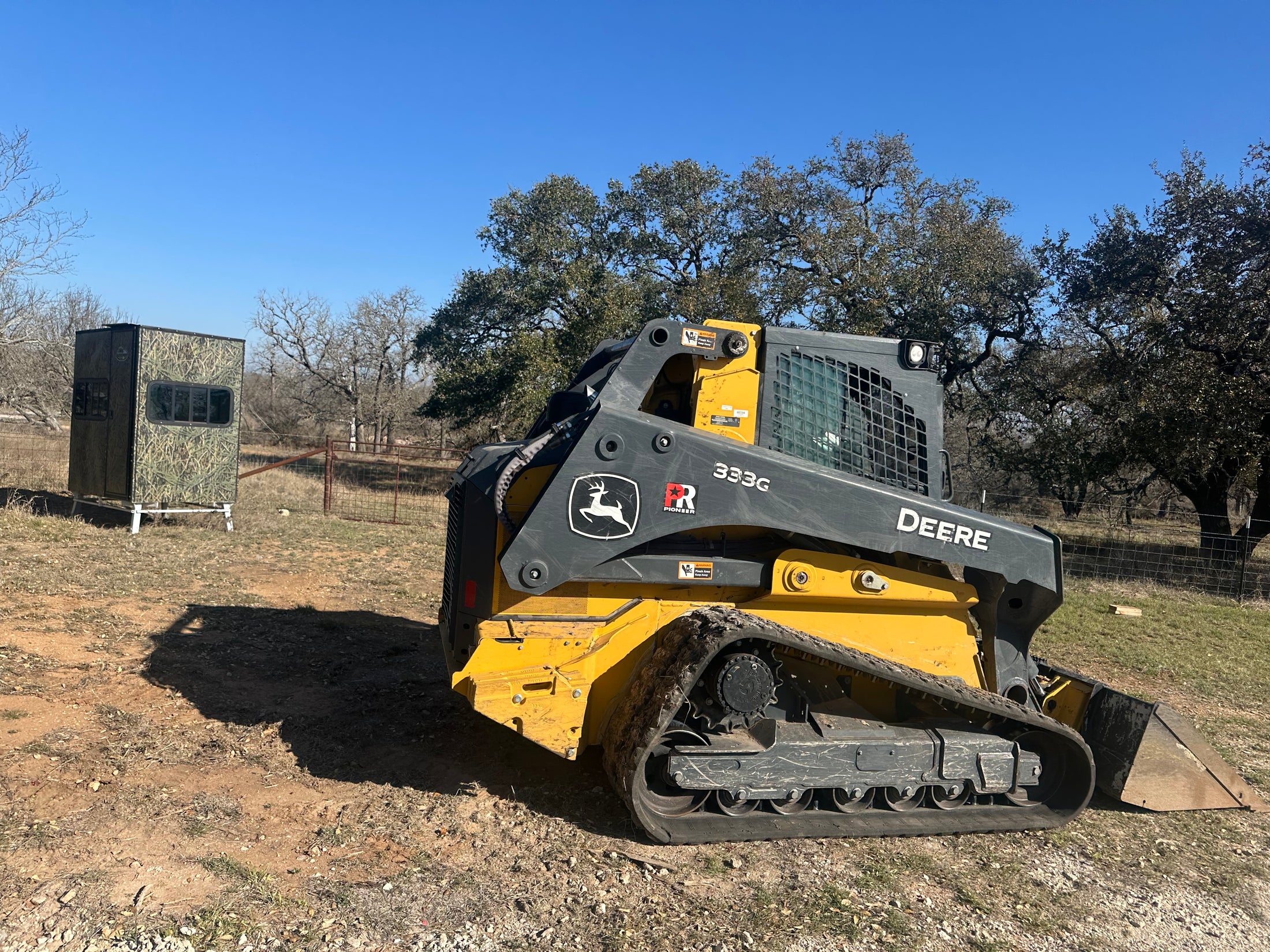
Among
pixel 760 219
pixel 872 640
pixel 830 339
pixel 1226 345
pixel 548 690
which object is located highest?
pixel 760 219

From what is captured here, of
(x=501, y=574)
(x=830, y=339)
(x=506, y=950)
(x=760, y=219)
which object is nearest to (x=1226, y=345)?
(x=760, y=219)

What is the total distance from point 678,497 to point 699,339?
3.07 feet

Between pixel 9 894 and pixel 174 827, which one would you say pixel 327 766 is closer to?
pixel 174 827

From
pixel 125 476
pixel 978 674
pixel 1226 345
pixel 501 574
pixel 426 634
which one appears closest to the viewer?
pixel 501 574

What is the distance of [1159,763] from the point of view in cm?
513

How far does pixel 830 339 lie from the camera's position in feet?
Answer: 16.1

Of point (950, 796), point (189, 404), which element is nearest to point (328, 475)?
point (189, 404)

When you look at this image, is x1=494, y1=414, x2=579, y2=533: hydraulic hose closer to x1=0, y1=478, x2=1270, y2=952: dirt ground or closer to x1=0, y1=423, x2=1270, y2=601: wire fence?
x1=0, y1=478, x2=1270, y2=952: dirt ground

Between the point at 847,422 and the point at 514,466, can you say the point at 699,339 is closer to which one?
the point at 847,422

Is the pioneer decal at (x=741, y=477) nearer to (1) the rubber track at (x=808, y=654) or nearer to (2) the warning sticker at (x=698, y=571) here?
(2) the warning sticker at (x=698, y=571)

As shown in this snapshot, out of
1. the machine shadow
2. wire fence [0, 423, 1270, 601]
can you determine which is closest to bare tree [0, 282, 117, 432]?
wire fence [0, 423, 1270, 601]

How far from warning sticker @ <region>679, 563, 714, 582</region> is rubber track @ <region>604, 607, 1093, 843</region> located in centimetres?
17

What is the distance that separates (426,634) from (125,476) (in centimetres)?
716

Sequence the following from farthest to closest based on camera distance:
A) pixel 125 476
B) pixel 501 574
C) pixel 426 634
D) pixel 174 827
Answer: pixel 125 476, pixel 426 634, pixel 501 574, pixel 174 827
